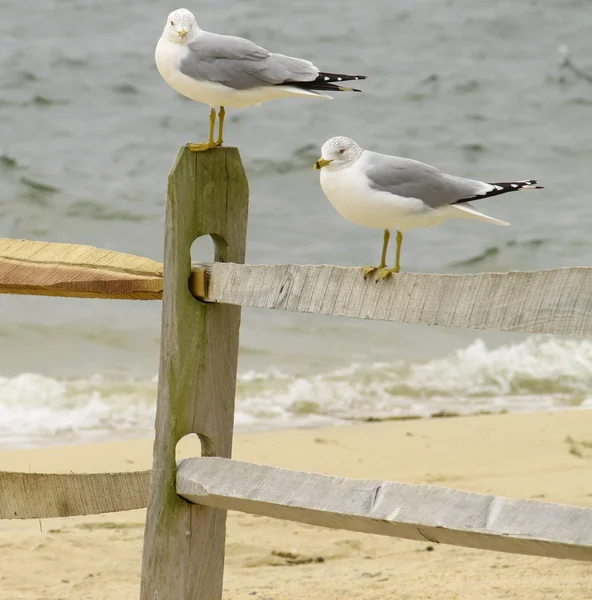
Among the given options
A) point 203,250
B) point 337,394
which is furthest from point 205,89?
point 203,250

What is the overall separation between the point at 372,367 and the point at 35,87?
5.91 m

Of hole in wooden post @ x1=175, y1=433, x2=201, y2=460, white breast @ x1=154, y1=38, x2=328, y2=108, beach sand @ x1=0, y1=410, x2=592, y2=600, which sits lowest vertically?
hole in wooden post @ x1=175, y1=433, x2=201, y2=460

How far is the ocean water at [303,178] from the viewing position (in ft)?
25.7

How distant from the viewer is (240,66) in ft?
10.8

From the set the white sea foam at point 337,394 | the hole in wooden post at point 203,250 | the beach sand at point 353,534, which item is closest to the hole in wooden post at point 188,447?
the beach sand at point 353,534

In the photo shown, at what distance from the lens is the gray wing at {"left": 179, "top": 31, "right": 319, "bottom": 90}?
10.7 ft

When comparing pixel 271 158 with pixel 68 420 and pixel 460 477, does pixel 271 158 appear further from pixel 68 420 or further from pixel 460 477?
pixel 460 477

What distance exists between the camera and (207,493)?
2.94 meters

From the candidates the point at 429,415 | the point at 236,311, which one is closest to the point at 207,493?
the point at 236,311

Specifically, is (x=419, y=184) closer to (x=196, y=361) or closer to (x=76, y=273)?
(x=196, y=361)

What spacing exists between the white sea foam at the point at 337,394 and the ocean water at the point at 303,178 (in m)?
0.02

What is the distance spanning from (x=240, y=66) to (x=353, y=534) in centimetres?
233

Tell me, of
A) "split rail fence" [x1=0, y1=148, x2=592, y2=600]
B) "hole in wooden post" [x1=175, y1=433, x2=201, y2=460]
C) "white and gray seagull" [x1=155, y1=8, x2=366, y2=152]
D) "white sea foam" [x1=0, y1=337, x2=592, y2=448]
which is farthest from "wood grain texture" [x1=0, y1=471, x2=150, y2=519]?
"white sea foam" [x1=0, y1=337, x2=592, y2=448]

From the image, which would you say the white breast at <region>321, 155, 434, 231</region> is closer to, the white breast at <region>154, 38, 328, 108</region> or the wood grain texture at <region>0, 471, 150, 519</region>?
the white breast at <region>154, 38, 328, 108</region>
